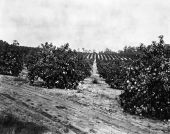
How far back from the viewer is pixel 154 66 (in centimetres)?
1411

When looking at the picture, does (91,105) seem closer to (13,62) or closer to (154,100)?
(154,100)

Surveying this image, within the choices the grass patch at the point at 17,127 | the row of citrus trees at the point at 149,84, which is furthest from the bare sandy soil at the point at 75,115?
the row of citrus trees at the point at 149,84

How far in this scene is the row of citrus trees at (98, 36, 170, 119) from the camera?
523 inches

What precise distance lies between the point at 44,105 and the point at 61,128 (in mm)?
3889

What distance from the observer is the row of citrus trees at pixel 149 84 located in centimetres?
1327

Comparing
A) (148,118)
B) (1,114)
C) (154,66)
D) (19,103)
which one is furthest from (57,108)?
(154,66)

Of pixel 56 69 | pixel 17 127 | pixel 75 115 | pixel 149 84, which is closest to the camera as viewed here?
pixel 17 127

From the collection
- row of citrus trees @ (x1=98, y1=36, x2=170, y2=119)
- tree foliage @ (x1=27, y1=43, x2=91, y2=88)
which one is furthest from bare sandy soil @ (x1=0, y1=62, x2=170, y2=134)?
tree foliage @ (x1=27, y1=43, x2=91, y2=88)

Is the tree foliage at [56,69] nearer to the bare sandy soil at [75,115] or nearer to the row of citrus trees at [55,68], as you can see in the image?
the row of citrus trees at [55,68]

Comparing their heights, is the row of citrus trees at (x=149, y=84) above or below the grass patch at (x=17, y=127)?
above

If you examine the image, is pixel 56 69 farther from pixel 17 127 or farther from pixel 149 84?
pixel 17 127

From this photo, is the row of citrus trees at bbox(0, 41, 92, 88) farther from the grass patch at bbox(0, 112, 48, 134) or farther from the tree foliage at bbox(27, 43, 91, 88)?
the grass patch at bbox(0, 112, 48, 134)

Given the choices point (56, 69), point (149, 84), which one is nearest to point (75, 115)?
point (149, 84)

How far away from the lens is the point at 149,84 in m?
13.8
